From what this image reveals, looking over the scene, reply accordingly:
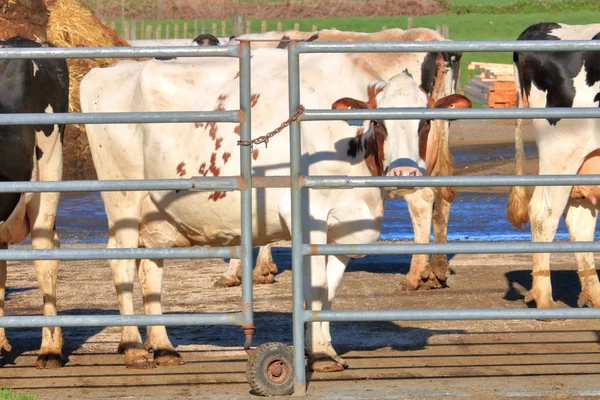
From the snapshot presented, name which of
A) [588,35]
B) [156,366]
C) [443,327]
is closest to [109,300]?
[156,366]

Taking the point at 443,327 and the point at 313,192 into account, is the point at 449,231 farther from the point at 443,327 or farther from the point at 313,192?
the point at 313,192

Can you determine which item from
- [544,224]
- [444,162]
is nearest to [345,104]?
[544,224]

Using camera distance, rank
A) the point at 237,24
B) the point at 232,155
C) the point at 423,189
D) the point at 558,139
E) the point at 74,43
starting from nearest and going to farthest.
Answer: the point at 232,155
the point at 558,139
the point at 423,189
the point at 74,43
the point at 237,24

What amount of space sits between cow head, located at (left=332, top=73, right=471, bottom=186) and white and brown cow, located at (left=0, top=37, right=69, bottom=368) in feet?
7.19

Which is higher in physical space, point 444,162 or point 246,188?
point 444,162

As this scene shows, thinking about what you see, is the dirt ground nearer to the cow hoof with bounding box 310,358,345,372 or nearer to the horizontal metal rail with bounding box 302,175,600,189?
the cow hoof with bounding box 310,358,345,372

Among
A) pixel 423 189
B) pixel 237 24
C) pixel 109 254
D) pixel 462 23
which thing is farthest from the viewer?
pixel 462 23

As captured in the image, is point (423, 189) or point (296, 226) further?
point (423, 189)

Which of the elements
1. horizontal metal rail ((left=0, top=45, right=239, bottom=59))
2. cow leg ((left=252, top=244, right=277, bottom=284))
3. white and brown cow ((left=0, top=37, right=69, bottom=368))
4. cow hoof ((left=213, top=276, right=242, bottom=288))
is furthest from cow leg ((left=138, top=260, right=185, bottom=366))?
cow leg ((left=252, top=244, right=277, bottom=284))

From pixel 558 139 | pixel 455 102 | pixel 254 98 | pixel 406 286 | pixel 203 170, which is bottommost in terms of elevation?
pixel 406 286

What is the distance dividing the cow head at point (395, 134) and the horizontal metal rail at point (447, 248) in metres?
0.63

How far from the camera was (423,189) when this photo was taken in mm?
10000

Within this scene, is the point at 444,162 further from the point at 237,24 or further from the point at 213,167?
the point at 237,24

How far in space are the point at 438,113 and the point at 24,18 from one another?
14.3m
